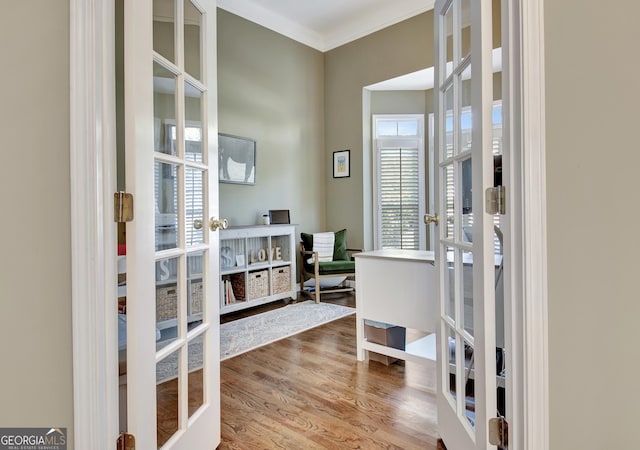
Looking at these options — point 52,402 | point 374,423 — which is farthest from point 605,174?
point 52,402

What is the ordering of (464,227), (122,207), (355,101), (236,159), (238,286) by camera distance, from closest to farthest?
(122,207)
(464,227)
(238,286)
(236,159)
(355,101)

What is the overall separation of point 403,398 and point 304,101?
4353 millimetres

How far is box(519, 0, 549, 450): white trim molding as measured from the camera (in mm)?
943

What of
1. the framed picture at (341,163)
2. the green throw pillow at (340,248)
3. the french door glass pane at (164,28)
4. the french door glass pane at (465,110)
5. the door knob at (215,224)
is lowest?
the green throw pillow at (340,248)

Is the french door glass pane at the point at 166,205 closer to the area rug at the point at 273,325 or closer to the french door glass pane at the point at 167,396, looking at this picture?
the french door glass pane at the point at 167,396

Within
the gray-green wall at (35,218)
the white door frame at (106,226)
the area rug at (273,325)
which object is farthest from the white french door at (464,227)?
the area rug at (273,325)

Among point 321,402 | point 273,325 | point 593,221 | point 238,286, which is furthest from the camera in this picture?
point 238,286

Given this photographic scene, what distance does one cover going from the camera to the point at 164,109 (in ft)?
4.18

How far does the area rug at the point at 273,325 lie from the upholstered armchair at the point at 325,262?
37 cm

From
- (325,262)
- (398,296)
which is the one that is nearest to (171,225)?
(398,296)

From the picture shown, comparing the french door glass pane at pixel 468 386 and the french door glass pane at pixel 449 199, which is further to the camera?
the french door glass pane at pixel 449 199

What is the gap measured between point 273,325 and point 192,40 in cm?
266

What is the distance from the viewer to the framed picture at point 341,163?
5.29 m

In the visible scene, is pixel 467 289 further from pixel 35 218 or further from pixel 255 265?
pixel 255 265
